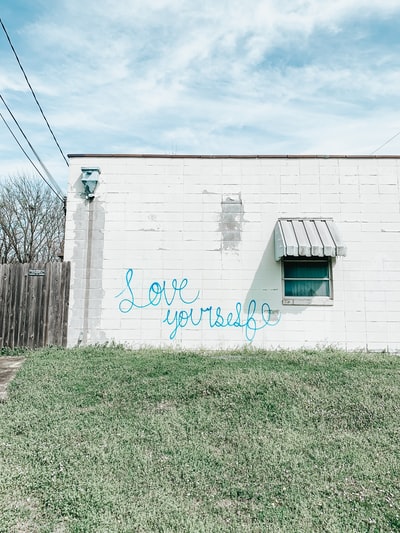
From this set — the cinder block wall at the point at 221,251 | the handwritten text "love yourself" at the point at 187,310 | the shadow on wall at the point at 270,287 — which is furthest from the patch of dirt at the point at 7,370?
the shadow on wall at the point at 270,287

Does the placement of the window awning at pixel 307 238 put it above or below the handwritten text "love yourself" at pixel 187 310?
above

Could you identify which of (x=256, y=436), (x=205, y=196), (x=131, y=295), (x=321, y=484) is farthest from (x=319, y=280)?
(x=321, y=484)

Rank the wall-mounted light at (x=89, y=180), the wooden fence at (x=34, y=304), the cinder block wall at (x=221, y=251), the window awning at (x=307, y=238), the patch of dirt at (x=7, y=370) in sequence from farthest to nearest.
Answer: the wall-mounted light at (x=89, y=180) < the cinder block wall at (x=221, y=251) < the wooden fence at (x=34, y=304) < the window awning at (x=307, y=238) < the patch of dirt at (x=7, y=370)

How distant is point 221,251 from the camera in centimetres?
870

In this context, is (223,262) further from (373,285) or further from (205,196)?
(373,285)

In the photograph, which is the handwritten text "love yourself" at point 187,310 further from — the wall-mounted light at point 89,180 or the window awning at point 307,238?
the wall-mounted light at point 89,180

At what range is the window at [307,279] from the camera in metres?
8.56

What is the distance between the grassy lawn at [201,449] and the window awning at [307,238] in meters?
2.38

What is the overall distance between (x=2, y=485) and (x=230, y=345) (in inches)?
221

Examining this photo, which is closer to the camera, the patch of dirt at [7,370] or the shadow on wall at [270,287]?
the patch of dirt at [7,370]

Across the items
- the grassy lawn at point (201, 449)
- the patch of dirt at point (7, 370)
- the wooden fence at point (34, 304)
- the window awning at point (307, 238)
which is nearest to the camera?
the grassy lawn at point (201, 449)

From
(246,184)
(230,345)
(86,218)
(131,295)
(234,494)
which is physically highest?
(246,184)

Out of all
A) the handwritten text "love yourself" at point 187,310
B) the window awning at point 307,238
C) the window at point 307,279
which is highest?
the window awning at point 307,238

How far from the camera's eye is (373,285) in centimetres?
857
